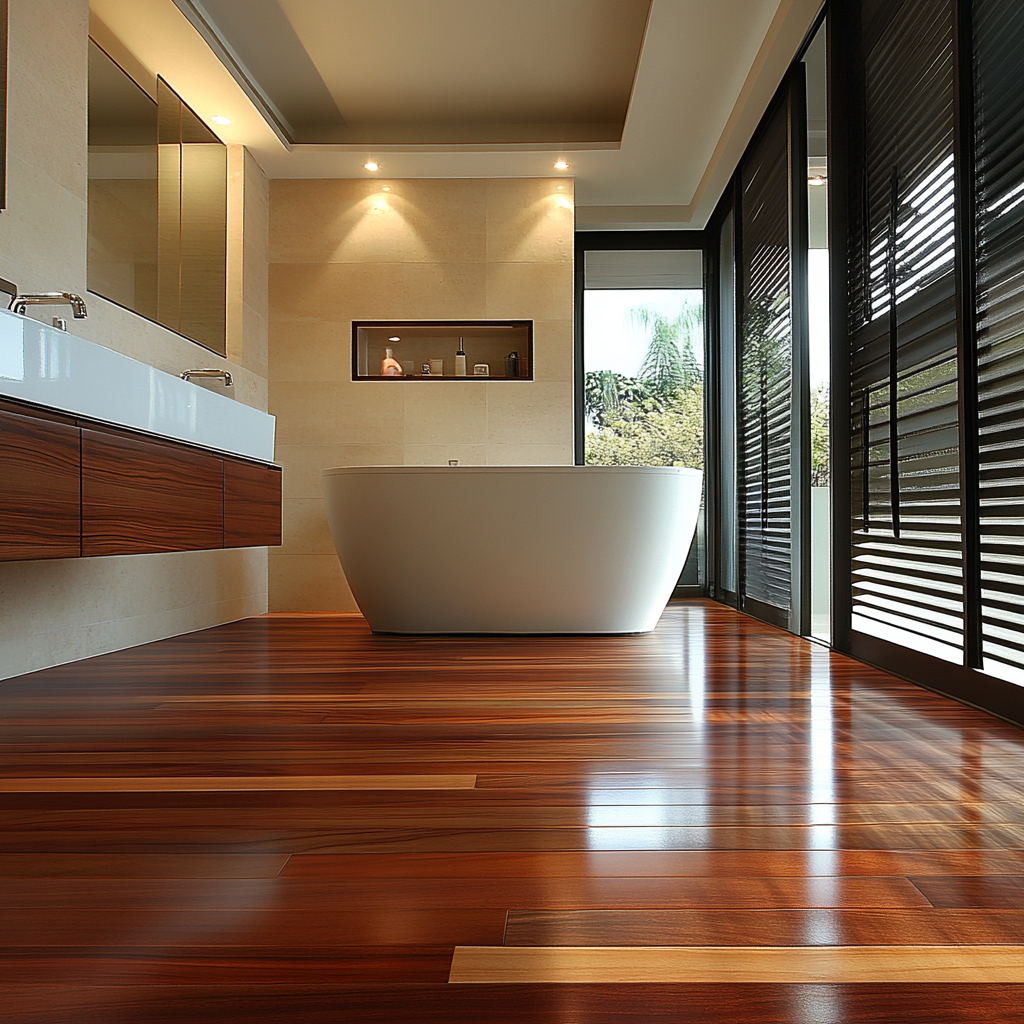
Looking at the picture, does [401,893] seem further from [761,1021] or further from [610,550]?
Answer: [610,550]

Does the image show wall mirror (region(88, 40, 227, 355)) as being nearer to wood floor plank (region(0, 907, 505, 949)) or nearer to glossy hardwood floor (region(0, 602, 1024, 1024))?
glossy hardwood floor (region(0, 602, 1024, 1024))

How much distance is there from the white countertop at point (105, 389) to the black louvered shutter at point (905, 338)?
1.93 metres

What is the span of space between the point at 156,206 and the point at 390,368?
4.63 ft

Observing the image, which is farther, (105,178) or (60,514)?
(105,178)

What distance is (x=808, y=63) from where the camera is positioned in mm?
3201

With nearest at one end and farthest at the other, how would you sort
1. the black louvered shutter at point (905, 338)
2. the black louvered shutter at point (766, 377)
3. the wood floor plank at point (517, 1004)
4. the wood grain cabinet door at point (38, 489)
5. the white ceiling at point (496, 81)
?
the wood floor plank at point (517, 1004) < the wood grain cabinet door at point (38, 489) < the black louvered shutter at point (905, 338) < the white ceiling at point (496, 81) < the black louvered shutter at point (766, 377)

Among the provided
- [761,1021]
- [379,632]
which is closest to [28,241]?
[379,632]

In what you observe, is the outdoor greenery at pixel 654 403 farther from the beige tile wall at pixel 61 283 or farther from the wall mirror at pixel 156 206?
the beige tile wall at pixel 61 283

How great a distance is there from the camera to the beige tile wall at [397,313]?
438cm

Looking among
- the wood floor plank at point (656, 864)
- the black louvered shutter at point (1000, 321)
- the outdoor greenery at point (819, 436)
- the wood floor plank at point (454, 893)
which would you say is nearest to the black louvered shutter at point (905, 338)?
the black louvered shutter at point (1000, 321)

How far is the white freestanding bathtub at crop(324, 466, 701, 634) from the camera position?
3.10m

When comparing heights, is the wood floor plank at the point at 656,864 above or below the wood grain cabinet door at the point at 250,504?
below

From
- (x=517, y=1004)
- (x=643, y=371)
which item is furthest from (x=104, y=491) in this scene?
(x=643, y=371)

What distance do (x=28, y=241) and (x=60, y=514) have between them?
977 mm
